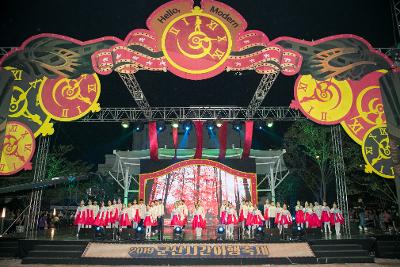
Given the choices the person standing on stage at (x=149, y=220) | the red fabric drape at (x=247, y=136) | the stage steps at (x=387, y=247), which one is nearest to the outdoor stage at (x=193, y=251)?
the stage steps at (x=387, y=247)

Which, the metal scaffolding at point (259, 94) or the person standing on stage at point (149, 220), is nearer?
the person standing on stage at point (149, 220)

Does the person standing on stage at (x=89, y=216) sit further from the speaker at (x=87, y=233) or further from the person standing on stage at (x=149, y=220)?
the person standing on stage at (x=149, y=220)

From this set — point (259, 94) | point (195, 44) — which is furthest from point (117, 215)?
point (259, 94)

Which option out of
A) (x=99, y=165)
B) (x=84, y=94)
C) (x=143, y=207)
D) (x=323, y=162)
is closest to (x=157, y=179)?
(x=143, y=207)

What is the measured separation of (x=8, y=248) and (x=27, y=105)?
195 inches

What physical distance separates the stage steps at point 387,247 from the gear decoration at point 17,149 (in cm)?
1245

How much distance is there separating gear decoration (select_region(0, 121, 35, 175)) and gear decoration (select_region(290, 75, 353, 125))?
9508mm

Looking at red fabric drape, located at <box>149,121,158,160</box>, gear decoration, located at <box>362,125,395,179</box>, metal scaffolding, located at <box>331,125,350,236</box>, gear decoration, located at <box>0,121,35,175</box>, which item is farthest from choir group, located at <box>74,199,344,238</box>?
red fabric drape, located at <box>149,121,158,160</box>

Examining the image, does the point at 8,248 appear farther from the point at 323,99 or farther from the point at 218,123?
the point at 323,99

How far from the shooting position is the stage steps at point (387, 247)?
11375mm

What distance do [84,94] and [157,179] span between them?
6.43 meters

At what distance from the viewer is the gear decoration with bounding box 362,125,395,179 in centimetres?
1151

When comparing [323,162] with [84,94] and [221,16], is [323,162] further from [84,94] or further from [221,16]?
[84,94]

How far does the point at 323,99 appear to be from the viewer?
12.1 metres
